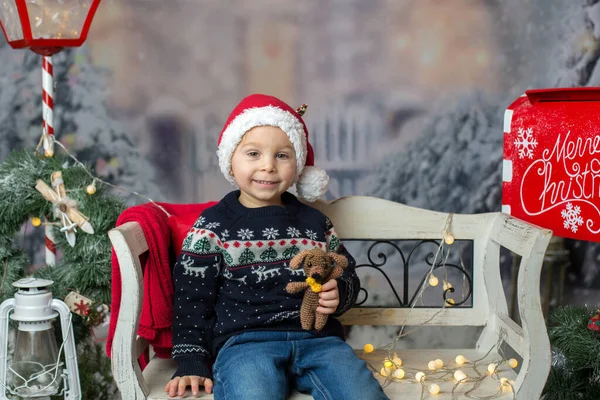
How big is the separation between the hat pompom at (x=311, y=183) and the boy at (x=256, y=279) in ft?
0.16

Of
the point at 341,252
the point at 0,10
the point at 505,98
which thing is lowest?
the point at 341,252

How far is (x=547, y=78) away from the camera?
2.94 metres

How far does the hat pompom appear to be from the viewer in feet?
6.14

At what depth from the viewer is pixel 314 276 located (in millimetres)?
1673

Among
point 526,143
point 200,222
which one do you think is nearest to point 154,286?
point 200,222

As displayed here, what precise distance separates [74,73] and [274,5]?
2.51 ft

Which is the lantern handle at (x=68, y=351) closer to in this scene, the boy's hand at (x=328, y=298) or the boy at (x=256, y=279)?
the boy at (x=256, y=279)

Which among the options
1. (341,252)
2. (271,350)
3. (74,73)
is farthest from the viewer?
(74,73)

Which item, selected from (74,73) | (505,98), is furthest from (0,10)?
(505,98)

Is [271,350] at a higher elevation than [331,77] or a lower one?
lower

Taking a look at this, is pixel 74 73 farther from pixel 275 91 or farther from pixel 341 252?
pixel 341 252

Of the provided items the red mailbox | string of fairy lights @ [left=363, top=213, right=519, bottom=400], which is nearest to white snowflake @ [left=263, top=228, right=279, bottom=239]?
string of fairy lights @ [left=363, top=213, right=519, bottom=400]

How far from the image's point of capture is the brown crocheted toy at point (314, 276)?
5.48 ft

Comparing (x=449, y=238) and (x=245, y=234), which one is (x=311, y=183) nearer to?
(x=245, y=234)
